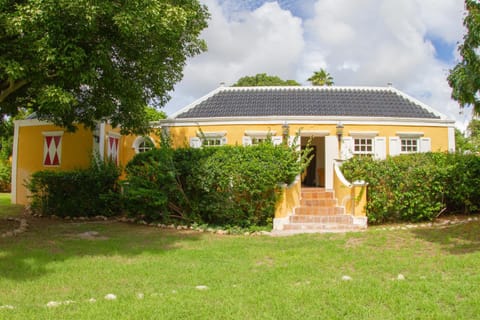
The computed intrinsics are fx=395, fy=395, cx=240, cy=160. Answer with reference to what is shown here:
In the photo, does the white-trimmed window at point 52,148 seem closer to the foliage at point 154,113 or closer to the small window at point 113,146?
the small window at point 113,146

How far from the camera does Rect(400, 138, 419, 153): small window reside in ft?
51.1

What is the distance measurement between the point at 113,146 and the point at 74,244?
839cm

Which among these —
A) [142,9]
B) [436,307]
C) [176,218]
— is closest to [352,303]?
[436,307]

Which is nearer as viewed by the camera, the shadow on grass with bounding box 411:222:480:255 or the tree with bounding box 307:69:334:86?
the shadow on grass with bounding box 411:222:480:255

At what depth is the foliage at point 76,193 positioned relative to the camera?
13.1m

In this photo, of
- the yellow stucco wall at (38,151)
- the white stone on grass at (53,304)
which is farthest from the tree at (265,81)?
the white stone on grass at (53,304)

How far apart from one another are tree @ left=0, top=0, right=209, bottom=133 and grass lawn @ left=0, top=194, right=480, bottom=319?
10.2 feet

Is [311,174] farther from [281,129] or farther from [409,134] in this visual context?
[409,134]

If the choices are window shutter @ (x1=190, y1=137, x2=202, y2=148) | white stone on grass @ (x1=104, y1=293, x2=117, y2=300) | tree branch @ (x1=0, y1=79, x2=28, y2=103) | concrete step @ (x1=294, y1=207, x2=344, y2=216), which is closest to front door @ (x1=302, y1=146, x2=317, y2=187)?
window shutter @ (x1=190, y1=137, x2=202, y2=148)

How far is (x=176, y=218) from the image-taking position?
1165cm

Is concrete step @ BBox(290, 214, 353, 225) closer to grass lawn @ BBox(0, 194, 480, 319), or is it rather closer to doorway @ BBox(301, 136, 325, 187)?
grass lawn @ BBox(0, 194, 480, 319)

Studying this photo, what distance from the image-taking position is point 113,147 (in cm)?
1639

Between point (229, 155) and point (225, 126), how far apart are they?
5207 millimetres

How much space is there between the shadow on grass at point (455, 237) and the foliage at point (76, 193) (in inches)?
363
